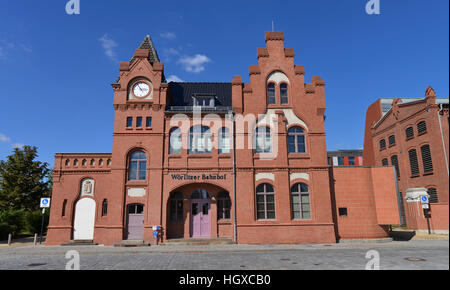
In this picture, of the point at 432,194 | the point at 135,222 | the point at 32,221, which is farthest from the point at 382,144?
the point at 32,221

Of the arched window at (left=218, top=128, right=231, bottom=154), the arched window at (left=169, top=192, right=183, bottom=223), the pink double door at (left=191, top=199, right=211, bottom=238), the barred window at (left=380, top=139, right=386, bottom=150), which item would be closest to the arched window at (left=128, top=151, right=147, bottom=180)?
the arched window at (left=169, top=192, right=183, bottom=223)

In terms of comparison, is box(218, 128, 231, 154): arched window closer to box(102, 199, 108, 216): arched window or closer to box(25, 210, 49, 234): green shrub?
box(102, 199, 108, 216): arched window

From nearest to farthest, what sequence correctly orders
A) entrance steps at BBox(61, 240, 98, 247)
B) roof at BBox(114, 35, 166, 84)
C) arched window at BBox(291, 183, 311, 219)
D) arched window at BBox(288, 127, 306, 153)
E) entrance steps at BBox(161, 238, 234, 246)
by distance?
entrance steps at BBox(161, 238, 234, 246) < entrance steps at BBox(61, 240, 98, 247) < arched window at BBox(291, 183, 311, 219) < arched window at BBox(288, 127, 306, 153) < roof at BBox(114, 35, 166, 84)

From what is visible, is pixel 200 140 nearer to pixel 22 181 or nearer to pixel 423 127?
pixel 423 127

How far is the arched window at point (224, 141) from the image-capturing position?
870 inches

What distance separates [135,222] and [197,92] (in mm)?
12587

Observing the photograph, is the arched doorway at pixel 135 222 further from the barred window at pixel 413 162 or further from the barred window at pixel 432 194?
the barred window at pixel 432 194

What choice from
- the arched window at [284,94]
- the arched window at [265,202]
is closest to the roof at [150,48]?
the arched window at [284,94]

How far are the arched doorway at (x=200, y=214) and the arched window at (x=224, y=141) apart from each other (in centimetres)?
365

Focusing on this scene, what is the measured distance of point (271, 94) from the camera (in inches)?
907

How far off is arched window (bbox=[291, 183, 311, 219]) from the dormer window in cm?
978

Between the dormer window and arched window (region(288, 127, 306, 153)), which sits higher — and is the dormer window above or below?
above

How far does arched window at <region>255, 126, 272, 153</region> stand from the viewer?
71.9ft
